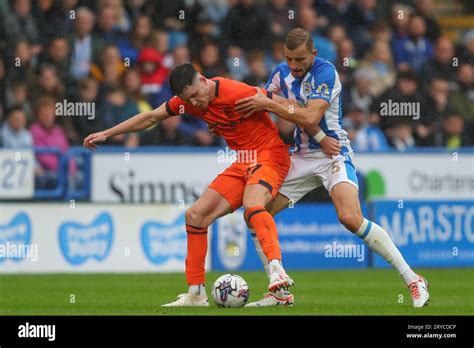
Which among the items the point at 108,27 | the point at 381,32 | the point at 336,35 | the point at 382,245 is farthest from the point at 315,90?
the point at 381,32

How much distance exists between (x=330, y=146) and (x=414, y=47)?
984 cm

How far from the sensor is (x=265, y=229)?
9.84 metres

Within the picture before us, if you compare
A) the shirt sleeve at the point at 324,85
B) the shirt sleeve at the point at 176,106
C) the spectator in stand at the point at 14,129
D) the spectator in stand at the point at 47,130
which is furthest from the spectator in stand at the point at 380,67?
the shirt sleeve at the point at 176,106

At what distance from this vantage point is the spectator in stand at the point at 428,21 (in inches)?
791

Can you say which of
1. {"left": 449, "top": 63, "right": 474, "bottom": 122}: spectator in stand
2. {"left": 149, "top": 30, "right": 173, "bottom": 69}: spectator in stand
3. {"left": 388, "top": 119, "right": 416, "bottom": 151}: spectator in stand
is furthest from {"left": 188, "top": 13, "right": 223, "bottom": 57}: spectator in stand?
{"left": 449, "top": 63, "right": 474, "bottom": 122}: spectator in stand

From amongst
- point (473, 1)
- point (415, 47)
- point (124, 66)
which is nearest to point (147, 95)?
point (124, 66)

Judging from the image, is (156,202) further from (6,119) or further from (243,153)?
(243,153)

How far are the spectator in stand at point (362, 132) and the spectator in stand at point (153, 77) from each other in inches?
116

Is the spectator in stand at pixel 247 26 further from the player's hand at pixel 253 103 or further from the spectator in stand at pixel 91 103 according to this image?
the player's hand at pixel 253 103

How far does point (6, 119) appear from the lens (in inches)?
650

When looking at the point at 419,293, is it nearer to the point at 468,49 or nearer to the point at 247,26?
the point at 247,26

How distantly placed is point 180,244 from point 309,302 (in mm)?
5479

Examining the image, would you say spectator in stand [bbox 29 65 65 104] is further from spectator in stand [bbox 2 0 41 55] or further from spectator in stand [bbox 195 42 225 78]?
→ spectator in stand [bbox 195 42 225 78]

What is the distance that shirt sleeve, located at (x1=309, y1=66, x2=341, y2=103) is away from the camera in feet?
33.6
